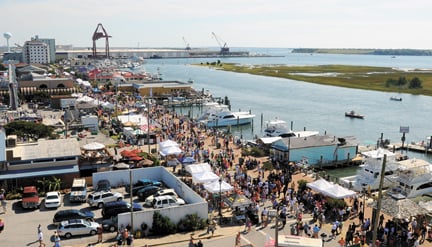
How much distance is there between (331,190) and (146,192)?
11141mm

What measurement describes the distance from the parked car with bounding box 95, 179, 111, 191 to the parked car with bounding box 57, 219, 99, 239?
5.51 m

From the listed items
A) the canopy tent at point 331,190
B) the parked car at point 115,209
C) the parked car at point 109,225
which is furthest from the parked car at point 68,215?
the canopy tent at point 331,190

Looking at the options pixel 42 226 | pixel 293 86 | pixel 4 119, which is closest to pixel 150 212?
pixel 42 226

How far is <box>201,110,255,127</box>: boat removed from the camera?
58234mm

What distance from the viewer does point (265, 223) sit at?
22219mm

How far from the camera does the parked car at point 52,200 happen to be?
2372 cm

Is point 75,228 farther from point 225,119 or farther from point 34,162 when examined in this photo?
point 225,119

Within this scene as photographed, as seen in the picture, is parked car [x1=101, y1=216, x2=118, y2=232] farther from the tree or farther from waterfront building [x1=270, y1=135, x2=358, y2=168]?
the tree

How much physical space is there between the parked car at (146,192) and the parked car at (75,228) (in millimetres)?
4926

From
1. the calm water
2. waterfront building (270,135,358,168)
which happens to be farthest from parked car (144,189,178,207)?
the calm water

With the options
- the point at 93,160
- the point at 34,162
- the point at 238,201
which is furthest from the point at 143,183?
the point at 34,162

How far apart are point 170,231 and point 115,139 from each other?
2373 cm

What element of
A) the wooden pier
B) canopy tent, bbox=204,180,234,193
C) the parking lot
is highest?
canopy tent, bbox=204,180,234,193

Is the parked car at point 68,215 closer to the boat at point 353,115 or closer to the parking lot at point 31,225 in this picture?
the parking lot at point 31,225
